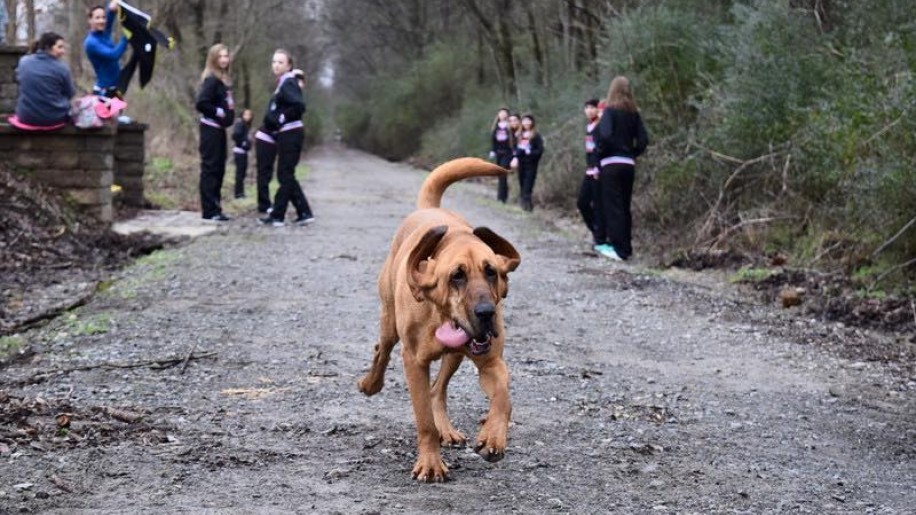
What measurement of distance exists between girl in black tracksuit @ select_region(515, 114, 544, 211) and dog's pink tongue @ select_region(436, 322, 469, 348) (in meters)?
19.4

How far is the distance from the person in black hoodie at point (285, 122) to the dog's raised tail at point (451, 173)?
9638 millimetres

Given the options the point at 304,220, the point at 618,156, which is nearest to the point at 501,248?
the point at 618,156

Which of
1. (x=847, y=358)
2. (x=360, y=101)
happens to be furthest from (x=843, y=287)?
(x=360, y=101)

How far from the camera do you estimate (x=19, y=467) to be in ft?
16.7

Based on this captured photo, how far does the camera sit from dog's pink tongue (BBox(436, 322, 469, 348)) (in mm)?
4805

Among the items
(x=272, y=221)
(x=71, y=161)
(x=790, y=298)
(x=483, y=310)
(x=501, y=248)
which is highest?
(x=501, y=248)

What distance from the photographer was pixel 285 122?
16.1m

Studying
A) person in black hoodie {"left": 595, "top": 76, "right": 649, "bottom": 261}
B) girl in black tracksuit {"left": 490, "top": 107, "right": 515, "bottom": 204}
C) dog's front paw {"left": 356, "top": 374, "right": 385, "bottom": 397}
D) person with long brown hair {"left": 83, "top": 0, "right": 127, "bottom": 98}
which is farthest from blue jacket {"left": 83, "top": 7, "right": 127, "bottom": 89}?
girl in black tracksuit {"left": 490, "top": 107, "right": 515, "bottom": 204}

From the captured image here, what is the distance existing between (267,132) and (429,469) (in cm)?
1243

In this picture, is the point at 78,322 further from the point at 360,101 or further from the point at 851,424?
the point at 360,101

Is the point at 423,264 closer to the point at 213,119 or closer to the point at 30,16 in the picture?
the point at 213,119

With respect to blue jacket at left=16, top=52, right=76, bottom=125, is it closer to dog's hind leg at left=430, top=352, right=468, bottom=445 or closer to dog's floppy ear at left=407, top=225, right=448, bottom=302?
dog's hind leg at left=430, top=352, right=468, bottom=445

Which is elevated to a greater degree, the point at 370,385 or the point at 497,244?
the point at 497,244

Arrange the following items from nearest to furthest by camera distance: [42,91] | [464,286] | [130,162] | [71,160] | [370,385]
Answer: [464,286]
[370,385]
[42,91]
[71,160]
[130,162]
